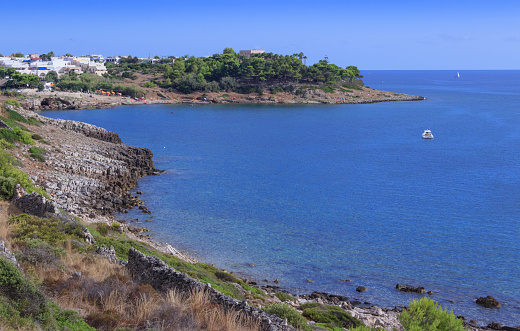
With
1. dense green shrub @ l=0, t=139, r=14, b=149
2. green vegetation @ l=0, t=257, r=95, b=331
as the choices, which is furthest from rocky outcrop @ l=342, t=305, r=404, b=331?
dense green shrub @ l=0, t=139, r=14, b=149

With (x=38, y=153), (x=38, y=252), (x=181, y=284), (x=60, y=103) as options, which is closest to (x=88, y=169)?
(x=38, y=153)

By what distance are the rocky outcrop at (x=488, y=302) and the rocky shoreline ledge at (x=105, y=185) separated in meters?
2.09

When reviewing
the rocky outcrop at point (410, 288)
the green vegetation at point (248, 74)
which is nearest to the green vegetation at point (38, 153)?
the rocky outcrop at point (410, 288)

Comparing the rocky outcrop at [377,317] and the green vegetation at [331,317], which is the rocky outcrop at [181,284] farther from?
the rocky outcrop at [377,317]

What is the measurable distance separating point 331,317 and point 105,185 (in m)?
26.6

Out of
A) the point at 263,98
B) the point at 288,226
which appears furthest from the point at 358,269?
the point at 263,98

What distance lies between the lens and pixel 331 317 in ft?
55.1

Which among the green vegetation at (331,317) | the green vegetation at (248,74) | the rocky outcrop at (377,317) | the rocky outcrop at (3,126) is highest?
the green vegetation at (248,74)

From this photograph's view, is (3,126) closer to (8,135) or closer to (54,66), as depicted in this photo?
(8,135)

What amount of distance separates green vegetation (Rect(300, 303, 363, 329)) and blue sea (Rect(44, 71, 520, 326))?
557 cm

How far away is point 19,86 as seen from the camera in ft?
368

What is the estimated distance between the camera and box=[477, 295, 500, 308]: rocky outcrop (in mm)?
22092

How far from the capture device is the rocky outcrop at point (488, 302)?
72.5 ft

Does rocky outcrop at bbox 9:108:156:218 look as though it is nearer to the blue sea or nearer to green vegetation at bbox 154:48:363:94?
the blue sea
